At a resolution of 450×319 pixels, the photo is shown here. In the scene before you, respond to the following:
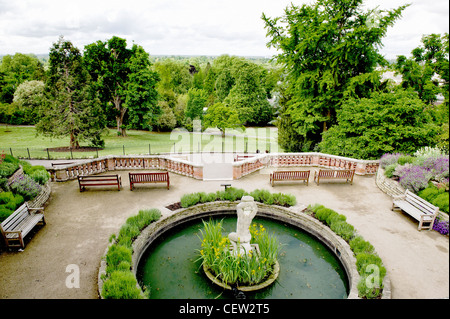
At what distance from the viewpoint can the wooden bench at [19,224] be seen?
25.8 feet

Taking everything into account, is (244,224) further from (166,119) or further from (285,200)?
(166,119)

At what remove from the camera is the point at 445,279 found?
7.98ft

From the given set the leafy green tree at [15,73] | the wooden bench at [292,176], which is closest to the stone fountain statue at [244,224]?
the wooden bench at [292,176]

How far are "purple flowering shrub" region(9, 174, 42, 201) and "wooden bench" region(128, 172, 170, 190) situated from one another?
359 cm

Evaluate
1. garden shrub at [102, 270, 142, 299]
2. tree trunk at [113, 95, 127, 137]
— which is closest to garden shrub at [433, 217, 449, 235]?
garden shrub at [102, 270, 142, 299]

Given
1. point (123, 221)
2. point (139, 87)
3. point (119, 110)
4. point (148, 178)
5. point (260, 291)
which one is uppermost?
point (139, 87)

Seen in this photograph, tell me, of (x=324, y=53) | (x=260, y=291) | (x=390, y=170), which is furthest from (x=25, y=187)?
(x=324, y=53)

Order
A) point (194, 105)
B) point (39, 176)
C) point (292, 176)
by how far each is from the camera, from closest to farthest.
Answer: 1. point (39, 176)
2. point (292, 176)
3. point (194, 105)

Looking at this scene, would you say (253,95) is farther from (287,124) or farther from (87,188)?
(87,188)

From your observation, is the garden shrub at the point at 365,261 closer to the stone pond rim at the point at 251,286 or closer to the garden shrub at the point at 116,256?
the stone pond rim at the point at 251,286

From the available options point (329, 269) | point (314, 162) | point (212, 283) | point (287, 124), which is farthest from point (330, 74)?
point (212, 283)

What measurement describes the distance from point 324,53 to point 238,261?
54.5 ft

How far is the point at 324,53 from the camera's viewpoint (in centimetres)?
1847

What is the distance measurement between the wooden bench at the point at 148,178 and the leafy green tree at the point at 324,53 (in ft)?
37.7
